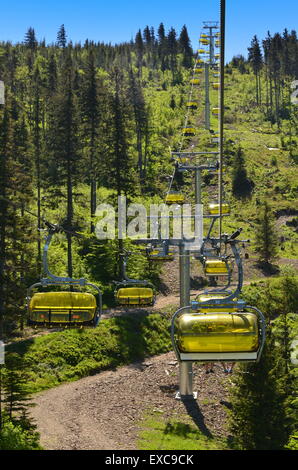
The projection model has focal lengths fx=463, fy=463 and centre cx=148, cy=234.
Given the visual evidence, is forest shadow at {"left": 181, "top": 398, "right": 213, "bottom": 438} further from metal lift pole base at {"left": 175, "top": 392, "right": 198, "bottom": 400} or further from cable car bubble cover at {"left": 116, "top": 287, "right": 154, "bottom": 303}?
cable car bubble cover at {"left": 116, "top": 287, "right": 154, "bottom": 303}

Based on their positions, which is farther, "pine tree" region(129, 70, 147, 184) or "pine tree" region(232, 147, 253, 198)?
"pine tree" region(129, 70, 147, 184)

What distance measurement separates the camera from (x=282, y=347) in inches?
1033

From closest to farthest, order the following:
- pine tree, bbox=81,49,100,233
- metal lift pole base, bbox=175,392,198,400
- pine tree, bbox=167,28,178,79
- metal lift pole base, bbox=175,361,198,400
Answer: metal lift pole base, bbox=175,361,198,400
metal lift pole base, bbox=175,392,198,400
pine tree, bbox=81,49,100,233
pine tree, bbox=167,28,178,79

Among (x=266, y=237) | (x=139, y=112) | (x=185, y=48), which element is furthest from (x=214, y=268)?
(x=185, y=48)

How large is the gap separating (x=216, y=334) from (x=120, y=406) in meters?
15.6

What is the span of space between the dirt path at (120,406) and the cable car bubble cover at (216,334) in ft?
38.9

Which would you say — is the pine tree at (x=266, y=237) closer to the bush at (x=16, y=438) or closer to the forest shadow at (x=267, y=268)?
the forest shadow at (x=267, y=268)

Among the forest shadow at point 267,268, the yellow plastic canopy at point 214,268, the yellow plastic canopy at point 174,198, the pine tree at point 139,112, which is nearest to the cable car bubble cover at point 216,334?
the yellow plastic canopy at point 214,268

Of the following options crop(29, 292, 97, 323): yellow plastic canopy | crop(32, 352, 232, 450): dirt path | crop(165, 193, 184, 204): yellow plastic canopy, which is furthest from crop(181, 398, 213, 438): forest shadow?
crop(29, 292, 97, 323): yellow plastic canopy

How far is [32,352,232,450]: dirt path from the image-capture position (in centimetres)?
1981

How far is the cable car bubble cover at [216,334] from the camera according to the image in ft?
30.6

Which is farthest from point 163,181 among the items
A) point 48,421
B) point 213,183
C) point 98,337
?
Result: point 48,421

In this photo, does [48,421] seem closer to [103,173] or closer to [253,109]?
[103,173]

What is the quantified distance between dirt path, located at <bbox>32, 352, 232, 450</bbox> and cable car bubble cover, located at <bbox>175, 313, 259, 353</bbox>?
1185cm
